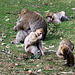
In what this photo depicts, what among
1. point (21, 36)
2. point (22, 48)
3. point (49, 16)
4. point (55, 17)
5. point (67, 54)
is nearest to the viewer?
point (67, 54)

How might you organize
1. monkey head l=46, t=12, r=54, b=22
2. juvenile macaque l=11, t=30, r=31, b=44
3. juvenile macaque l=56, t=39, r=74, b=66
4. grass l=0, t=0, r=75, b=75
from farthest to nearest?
monkey head l=46, t=12, r=54, b=22
juvenile macaque l=11, t=30, r=31, b=44
grass l=0, t=0, r=75, b=75
juvenile macaque l=56, t=39, r=74, b=66

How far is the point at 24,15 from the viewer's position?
10.5 meters

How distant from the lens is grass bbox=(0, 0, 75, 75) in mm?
6473

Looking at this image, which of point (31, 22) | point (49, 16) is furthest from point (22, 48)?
point (49, 16)

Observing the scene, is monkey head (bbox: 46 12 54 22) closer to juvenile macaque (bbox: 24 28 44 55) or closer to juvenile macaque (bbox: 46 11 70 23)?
juvenile macaque (bbox: 46 11 70 23)

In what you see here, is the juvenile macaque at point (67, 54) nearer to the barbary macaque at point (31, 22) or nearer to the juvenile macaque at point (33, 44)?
the juvenile macaque at point (33, 44)

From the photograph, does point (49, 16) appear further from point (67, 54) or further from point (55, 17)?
point (67, 54)

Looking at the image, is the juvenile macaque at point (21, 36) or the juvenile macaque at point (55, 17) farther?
the juvenile macaque at point (55, 17)

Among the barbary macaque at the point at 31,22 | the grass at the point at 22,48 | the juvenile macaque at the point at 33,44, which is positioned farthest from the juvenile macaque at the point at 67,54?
the barbary macaque at the point at 31,22

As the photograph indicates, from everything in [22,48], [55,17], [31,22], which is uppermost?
[31,22]

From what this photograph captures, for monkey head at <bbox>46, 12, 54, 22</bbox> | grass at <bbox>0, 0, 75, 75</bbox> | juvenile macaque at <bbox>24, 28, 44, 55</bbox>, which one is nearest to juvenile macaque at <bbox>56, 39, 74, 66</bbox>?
grass at <bbox>0, 0, 75, 75</bbox>

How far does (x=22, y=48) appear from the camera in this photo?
901 centimetres

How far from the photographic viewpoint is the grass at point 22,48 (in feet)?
21.2

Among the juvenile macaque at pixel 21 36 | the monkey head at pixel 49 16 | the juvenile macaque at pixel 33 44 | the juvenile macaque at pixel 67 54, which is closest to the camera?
the juvenile macaque at pixel 67 54
